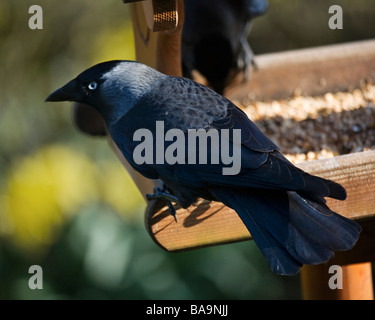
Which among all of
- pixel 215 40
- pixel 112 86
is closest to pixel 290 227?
pixel 112 86

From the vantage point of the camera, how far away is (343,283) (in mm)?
2506

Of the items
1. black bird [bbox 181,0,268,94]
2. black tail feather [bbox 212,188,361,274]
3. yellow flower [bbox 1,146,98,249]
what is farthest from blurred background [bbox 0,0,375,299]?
black tail feather [bbox 212,188,361,274]

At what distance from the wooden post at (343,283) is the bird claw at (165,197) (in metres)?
0.76

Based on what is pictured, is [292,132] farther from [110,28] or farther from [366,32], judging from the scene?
[366,32]

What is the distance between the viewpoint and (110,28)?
14.6 feet

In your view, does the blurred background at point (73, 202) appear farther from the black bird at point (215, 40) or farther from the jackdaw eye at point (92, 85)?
the jackdaw eye at point (92, 85)

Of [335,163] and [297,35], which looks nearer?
[335,163]

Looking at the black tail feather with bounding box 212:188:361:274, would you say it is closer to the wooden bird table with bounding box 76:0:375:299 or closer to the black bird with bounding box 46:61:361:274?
the black bird with bounding box 46:61:361:274

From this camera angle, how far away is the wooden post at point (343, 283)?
2.45 m

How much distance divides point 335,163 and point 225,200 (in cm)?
38

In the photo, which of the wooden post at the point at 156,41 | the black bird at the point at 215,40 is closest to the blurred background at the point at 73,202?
the black bird at the point at 215,40

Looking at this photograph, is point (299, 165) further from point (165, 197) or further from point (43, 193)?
point (43, 193)

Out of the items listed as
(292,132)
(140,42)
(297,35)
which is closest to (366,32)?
(297,35)

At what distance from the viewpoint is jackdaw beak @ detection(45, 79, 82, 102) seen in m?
2.00
